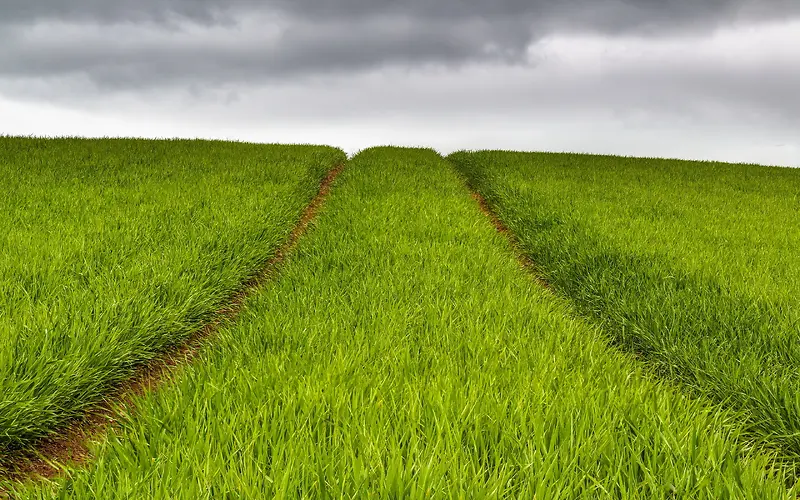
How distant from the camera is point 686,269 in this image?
5.78 metres

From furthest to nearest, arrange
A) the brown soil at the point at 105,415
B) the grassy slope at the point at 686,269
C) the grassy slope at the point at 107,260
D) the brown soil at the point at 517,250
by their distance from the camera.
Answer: the brown soil at the point at 517,250
the grassy slope at the point at 686,269
the grassy slope at the point at 107,260
the brown soil at the point at 105,415

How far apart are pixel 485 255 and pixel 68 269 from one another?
4.67 m

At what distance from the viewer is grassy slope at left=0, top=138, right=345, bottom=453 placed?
3.24 metres

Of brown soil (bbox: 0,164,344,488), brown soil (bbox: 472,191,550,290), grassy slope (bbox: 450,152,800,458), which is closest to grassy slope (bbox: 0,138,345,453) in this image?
brown soil (bbox: 0,164,344,488)

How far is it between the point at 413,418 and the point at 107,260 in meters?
4.35

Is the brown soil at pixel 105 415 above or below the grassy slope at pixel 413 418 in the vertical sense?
below

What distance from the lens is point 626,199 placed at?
10.5 meters

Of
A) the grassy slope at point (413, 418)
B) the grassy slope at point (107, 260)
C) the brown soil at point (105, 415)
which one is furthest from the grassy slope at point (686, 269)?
the grassy slope at point (107, 260)

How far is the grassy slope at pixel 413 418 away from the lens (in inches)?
76.2

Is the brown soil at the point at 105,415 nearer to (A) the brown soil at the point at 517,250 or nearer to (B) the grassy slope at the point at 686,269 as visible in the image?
(A) the brown soil at the point at 517,250

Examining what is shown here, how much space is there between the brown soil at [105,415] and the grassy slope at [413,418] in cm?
43

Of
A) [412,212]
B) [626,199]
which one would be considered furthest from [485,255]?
[626,199]

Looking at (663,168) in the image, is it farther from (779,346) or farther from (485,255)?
(779,346)

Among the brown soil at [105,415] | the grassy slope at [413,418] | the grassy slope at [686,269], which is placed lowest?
the brown soil at [105,415]
